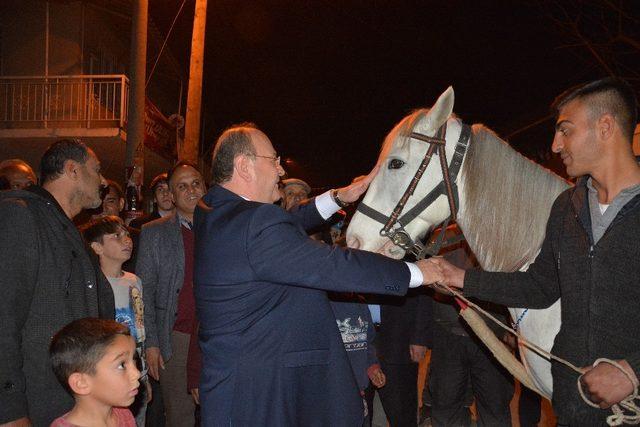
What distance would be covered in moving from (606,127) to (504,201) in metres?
0.78

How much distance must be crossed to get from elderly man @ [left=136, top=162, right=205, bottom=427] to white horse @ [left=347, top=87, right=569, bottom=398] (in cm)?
196

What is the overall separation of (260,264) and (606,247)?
1.52 meters

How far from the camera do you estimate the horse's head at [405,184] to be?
3.33m

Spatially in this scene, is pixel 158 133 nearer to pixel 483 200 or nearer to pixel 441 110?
pixel 441 110

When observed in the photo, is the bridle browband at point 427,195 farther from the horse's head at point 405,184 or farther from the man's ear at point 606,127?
the man's ear at point 606,127

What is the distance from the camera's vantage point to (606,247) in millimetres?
2314

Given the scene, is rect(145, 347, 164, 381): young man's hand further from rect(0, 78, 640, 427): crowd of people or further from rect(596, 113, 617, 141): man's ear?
rect(596, 113, 617, 141): man's ear

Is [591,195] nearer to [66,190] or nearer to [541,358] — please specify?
[541,358]

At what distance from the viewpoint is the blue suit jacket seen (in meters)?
2.45

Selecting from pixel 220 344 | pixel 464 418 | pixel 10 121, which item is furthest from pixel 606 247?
pixel 10 121

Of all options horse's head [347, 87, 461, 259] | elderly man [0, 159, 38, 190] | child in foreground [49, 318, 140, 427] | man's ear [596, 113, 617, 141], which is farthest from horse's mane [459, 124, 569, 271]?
elderly man [0, 159, 38, 190]

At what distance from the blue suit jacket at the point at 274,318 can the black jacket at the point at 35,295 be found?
2.41ft

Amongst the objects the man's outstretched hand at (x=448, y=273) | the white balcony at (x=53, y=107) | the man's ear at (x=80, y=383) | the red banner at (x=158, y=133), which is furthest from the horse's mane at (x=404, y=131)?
the red banner at (x=158, y=133)

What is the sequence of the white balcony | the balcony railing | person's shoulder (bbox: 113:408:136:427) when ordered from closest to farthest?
person's shoulder (bbox: 113:408:136:427) < the white balcony < the balcony railing
